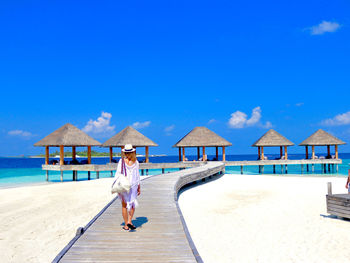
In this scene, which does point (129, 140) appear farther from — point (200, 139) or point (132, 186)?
point (132, 186)

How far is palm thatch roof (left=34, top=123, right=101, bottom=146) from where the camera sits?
22641 mm

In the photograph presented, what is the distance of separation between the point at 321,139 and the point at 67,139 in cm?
2421

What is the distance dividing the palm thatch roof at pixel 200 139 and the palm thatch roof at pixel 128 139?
276cm

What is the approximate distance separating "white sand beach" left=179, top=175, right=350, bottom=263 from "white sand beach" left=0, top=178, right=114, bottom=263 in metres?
3.03

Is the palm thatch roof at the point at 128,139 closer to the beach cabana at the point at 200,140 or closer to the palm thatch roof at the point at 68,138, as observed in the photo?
the palm thatch roof at the point at 68,138

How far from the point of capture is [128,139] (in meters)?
23.7

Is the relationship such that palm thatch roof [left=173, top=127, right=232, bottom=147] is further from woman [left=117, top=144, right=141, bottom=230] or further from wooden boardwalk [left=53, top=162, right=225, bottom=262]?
woman [left=117, top=144, right=141, bottom=230]

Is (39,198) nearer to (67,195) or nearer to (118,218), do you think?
(67,195)

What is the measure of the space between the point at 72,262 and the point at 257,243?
4052 mm

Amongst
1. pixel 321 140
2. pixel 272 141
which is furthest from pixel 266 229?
pixel 321 140

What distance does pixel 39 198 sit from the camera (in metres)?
13.2

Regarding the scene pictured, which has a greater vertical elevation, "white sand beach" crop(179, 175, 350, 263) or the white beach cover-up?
the white beach cover-up

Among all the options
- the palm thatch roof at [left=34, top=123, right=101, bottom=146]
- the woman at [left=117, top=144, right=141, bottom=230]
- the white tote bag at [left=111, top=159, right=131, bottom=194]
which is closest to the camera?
the white tote bag at [left=111, top=159, right=131, bottom=194]

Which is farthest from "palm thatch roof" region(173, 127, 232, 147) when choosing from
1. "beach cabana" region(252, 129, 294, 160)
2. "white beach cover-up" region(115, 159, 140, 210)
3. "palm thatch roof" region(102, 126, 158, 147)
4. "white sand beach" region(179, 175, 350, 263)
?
"white beach cover-up" region(115, 159, 140, 210)
